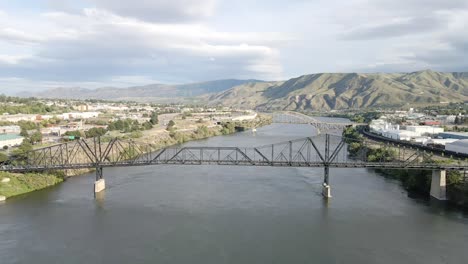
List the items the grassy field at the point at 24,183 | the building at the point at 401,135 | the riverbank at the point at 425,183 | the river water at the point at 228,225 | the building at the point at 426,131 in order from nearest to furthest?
the river water at the point at 228,225, the riverbank at the point at 425,183, the grassy field at the point at 24,183, the building at the point at 401,135, the building at the point at 426,131

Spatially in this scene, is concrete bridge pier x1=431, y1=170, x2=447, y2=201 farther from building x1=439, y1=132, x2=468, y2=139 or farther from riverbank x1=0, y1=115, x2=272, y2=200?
riverbank x1=0, y1=115, x2=272, y2=200

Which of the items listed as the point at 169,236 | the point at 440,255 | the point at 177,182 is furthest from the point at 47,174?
the point at 440,255

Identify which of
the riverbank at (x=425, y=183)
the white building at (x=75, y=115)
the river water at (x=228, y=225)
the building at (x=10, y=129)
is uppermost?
the white building at (x=75, y=115)

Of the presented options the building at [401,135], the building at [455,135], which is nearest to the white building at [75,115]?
the building at [401,135]

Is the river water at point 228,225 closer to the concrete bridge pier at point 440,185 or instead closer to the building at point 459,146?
the concrete bridge pier at point 440,185

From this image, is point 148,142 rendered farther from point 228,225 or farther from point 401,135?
point 401,135

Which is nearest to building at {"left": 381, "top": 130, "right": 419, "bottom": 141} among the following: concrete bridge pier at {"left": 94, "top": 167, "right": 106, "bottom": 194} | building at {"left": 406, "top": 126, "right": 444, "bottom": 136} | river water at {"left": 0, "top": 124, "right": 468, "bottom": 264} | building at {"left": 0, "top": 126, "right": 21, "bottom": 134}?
building at {"left": 406, "top": 126, "right": 444, "bottom": 136}
